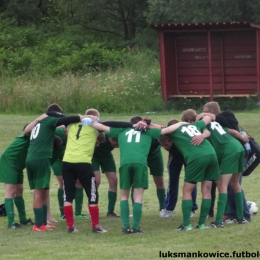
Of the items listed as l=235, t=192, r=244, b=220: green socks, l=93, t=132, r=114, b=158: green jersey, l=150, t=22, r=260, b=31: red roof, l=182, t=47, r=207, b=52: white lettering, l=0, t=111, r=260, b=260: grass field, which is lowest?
l=0, t=111, r=260, b=260: grass field

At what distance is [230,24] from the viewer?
82.7ft

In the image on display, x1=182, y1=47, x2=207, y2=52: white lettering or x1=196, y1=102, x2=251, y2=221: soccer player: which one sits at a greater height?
x1=182, y1=47, x2=207, y2=52: white lettering

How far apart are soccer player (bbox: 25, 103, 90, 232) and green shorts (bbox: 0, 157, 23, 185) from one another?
14.7 inches

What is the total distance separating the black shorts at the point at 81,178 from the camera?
9.53 m

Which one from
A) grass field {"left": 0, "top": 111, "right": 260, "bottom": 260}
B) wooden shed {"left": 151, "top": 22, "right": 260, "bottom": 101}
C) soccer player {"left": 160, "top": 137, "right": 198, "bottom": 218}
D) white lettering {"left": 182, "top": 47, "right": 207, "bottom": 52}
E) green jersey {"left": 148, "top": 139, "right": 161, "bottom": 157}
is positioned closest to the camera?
grass field {"left": 0, "top": 111, "right": 260, "bottom": 260}

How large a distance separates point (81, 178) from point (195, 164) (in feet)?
4.85

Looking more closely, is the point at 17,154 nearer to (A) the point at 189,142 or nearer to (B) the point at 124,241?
(B) the point at 124,241

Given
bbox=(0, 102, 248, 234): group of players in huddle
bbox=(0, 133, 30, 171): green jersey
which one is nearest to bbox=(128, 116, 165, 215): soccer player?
bbox=(0, 102, 248, 234): group of players in huddle

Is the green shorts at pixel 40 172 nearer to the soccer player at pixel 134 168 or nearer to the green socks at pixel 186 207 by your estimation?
the soccer player at pixel 134 168

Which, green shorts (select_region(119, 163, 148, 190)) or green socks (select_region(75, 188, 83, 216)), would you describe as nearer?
green shorts (select_region(119, 163, 148, 190))

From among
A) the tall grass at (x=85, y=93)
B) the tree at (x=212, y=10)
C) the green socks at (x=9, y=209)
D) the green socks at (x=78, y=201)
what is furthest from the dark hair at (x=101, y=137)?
the tree at (x=212, y=10)

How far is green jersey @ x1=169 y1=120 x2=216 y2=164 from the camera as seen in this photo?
9422 millimetres

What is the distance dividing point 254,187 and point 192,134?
173 inches

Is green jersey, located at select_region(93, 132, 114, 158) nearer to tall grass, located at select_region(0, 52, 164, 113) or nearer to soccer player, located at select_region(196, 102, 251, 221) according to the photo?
soccer player, located at select_region(196, 102, 251, 221)
